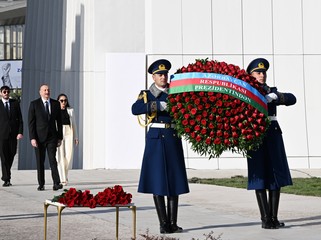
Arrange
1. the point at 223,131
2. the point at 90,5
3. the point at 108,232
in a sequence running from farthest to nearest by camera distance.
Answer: the point at 90,5
the point at 108,232
the point at 223,131

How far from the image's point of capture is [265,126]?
9781 millimetres

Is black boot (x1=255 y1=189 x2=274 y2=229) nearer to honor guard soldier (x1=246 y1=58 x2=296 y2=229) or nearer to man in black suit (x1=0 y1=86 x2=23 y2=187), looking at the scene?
honor guard soldier (x1=246 y1=58 x2=296 y2=229)

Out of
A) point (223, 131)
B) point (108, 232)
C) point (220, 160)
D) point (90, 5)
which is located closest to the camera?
point (223, 131)

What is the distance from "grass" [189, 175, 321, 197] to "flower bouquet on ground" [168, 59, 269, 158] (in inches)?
241

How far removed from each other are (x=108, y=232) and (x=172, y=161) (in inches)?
39.9

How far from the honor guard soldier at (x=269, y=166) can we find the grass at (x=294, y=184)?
5.11 m

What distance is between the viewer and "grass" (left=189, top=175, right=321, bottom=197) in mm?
16281

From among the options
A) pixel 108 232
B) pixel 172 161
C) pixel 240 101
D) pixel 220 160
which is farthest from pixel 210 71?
pixel 220 160

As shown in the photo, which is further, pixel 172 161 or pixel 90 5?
pixel 90 5

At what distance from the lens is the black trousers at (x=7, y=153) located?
58.6ft

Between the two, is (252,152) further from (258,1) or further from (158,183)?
(258,1)

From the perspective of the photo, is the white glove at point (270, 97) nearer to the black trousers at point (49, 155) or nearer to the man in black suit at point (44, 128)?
the man in black suit at point (44, 128)

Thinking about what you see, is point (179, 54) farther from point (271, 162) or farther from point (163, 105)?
point (163, 105)

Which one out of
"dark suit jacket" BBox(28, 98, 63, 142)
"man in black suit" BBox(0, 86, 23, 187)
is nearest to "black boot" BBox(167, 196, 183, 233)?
"dark suit jacket" BBox(28, 98, 63, 142)
